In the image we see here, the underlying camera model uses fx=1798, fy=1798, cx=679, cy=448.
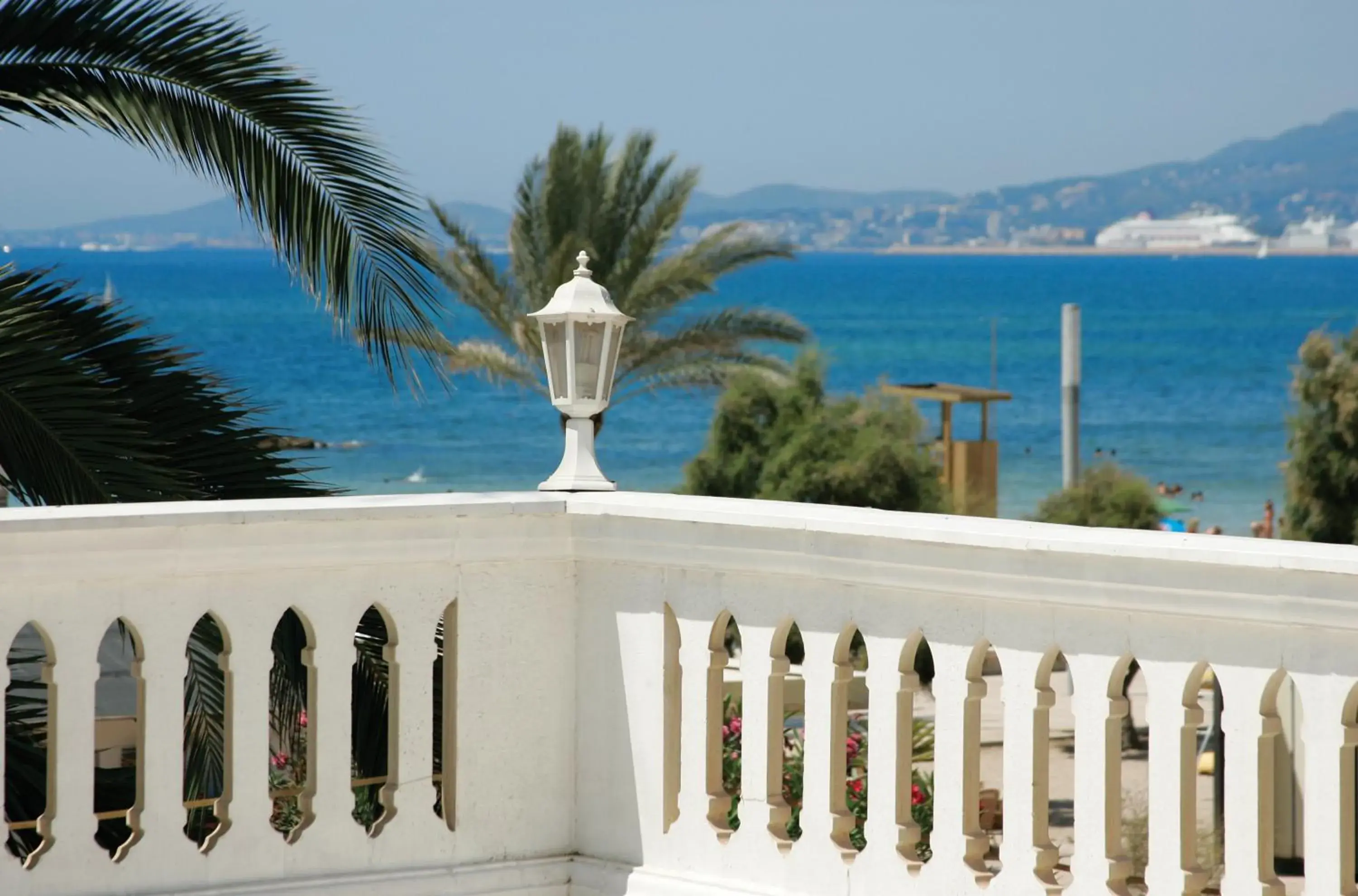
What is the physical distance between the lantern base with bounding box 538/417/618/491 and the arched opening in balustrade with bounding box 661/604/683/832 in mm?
418

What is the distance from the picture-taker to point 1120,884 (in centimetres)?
351

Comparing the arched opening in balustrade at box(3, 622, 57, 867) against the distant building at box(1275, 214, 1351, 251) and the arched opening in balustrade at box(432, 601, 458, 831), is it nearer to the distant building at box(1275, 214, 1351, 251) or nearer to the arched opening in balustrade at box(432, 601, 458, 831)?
the arched opening in balustrade at box(432, 601, 458, 831)

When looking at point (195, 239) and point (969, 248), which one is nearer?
point (195, 239)

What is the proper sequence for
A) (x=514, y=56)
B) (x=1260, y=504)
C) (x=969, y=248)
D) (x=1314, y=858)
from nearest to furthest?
(x=1314, y=858) < (x=1260, y=504) < (x=514, y=56) < (x=969, y=248)

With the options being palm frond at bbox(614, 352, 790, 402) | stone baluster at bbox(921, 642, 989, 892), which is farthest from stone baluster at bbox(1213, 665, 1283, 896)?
palm frond at bbox(614, 352, 790, 402)

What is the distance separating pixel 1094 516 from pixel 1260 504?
35.0 meters

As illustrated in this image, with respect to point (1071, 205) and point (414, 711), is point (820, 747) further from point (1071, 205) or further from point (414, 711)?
point (1071, 205)

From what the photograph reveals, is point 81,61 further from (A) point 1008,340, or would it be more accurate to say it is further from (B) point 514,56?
(B) point 514,56

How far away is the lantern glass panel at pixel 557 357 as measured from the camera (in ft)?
14.6

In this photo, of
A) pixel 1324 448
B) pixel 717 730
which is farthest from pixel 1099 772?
pixel 1324 448

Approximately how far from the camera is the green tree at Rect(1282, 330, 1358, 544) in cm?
2045

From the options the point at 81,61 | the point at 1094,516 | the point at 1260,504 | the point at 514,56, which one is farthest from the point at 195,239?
the point at 81,61

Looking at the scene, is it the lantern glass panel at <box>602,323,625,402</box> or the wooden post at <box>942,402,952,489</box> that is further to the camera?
the wooden post at <box>942,402,952,489</box>

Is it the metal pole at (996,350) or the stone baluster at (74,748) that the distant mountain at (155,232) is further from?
the stone baluster at (74,748)
